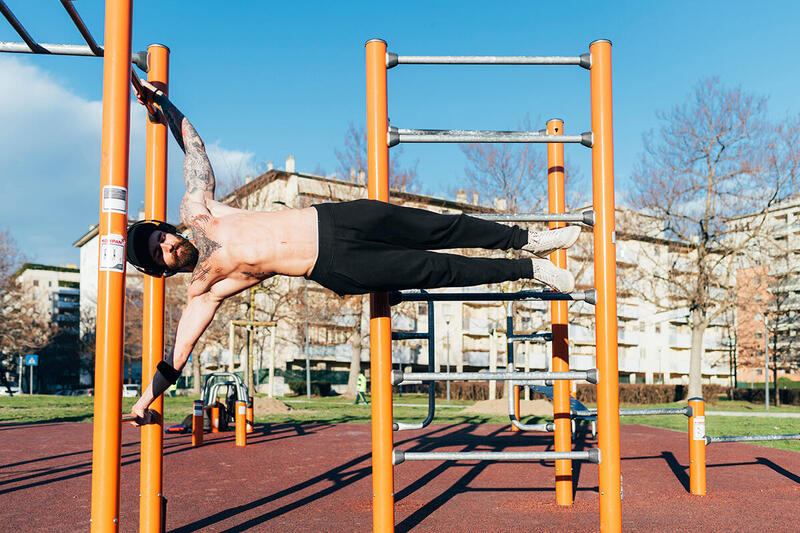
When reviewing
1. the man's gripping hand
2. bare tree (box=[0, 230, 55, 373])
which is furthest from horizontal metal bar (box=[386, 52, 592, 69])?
bare tree (box=[0, 230, 55, 373])

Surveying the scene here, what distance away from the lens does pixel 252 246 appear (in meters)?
3.41

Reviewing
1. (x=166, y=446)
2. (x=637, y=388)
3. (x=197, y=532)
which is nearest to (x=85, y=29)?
(x=197, y=532)

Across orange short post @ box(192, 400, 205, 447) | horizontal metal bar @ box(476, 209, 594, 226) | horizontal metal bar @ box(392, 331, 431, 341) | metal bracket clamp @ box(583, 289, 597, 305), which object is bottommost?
orange short post @ box(192, 400, 205, 447)

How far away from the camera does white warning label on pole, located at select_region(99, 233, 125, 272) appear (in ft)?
8.81

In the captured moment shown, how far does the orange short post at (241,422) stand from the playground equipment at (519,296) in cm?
677

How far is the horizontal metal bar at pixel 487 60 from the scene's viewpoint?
371 cm

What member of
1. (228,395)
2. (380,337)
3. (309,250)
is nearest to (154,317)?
(309,250)

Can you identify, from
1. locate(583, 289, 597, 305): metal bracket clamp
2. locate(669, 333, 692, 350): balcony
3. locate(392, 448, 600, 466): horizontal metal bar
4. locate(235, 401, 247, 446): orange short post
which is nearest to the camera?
locate(392, 448, 600, 466): horizontal metal bar

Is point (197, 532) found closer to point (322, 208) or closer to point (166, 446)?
point (322, 208)

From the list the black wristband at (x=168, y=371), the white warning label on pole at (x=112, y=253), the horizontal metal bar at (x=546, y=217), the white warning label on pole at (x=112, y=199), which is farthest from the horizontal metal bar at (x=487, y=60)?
the black wristband at (x=168, y=371)

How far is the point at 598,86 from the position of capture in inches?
145

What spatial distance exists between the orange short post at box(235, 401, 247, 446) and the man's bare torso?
670 centimetres

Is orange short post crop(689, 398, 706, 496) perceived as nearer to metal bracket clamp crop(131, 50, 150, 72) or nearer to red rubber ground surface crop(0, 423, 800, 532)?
red rubber ground surface crop(0, 423, 800, 532)

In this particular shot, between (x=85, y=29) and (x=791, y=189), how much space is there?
2353 centimetres
